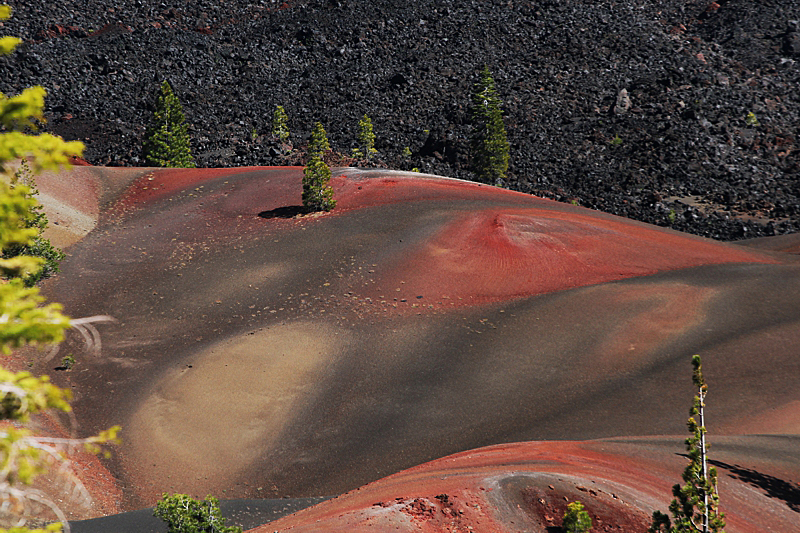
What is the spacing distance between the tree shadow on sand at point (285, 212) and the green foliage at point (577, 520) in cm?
3094

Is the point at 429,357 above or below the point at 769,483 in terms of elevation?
below

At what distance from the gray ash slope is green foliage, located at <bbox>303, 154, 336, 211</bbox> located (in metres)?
26.1

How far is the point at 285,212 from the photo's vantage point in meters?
41.8

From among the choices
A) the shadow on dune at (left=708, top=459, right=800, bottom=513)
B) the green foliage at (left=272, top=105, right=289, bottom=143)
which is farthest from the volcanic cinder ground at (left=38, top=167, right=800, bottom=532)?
the green foliage at (left=272, top=105, right=289, bottom=143)

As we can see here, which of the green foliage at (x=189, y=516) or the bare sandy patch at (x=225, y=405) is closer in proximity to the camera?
the green foliage at (x=189, y=516)

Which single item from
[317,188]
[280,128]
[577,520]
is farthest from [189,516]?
[280,128]

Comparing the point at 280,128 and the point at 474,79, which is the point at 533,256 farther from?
the point at 474,79

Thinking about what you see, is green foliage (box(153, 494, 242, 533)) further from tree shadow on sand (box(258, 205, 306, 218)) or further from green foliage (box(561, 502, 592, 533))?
tree shadow on sand (box(258, 205, 306, 218))

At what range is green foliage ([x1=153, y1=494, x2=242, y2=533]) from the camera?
14.3m

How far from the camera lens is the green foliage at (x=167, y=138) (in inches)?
2336

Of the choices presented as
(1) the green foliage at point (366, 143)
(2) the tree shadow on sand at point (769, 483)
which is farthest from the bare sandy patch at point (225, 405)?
(1) the green foliage at point (366, 143)

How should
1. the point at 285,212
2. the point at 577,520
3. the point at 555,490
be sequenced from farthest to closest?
the point at 285,212
the point at 555,490
the point at 577,520

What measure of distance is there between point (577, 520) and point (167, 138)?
5651 cm

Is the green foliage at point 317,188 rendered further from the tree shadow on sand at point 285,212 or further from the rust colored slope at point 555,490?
the rust colored slope at point 555,490
